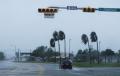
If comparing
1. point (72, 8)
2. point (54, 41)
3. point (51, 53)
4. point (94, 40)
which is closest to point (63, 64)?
point (72, 8)

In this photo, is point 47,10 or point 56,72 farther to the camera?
point 56,72

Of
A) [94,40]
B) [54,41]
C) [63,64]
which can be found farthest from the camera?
[54,41]

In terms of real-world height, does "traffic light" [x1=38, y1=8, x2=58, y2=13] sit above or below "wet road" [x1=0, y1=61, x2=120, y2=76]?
above

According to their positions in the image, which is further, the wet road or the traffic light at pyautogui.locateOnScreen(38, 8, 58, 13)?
the wet road

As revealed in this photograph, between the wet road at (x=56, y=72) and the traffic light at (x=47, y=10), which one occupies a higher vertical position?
the traffic light at (x=47, y=10)

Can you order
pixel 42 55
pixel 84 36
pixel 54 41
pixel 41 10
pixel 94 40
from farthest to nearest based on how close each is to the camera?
pixel 42 55
pixel 54 41
pixel 84 36
pixel 94 40
pixel 41 10

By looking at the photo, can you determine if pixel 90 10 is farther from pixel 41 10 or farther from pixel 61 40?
pixel 61 40

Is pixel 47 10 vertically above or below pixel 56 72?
above

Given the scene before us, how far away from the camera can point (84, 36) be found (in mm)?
150125

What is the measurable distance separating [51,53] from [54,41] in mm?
31469

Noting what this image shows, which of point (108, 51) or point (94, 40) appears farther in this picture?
point (108, 51)

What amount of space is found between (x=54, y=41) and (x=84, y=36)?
2022 cm

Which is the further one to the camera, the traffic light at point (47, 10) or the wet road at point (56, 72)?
the wet road at point (56, 72)

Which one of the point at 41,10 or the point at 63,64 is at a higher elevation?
the point at 41,10
